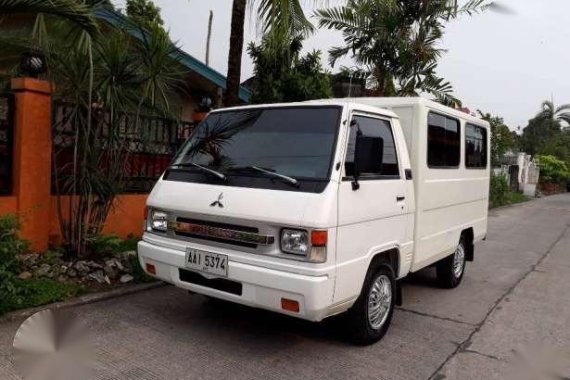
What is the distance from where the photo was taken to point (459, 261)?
257 inches

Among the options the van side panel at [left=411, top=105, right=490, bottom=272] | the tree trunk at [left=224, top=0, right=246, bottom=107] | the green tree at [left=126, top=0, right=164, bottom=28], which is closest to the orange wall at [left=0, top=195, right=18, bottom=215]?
the tree trunk at [left=224, top=0, right=246, bottom=107]

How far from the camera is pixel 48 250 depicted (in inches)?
229

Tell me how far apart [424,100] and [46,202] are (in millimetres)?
4261

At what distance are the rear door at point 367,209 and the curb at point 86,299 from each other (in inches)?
104

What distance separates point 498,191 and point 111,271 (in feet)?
58.5

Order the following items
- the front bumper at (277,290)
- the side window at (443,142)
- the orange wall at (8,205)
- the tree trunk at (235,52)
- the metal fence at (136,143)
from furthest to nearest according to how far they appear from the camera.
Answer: the tree trunk at (235,52)
the metal fence at (136,143)
the orange wall at (8,205)
the side window at (443,142)
the front bumper at (277,290)

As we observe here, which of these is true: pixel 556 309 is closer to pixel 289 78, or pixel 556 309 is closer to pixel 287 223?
pixel 287 223

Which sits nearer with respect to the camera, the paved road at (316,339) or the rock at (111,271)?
the paved road at (316,339)

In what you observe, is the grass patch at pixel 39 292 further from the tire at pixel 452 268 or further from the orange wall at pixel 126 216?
the tire at pixel 452 268

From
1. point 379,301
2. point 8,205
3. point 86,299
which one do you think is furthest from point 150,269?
point 8,205

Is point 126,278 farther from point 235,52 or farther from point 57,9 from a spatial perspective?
point 235,52

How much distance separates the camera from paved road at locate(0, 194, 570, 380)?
12.3ft

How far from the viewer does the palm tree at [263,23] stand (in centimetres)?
687

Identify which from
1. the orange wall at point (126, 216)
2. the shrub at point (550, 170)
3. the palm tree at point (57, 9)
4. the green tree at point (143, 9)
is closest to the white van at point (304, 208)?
the palm tree at point (57, 9)
